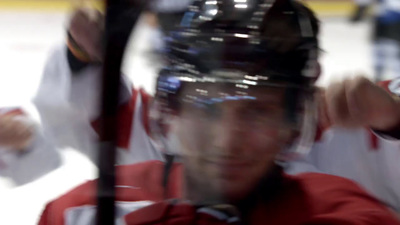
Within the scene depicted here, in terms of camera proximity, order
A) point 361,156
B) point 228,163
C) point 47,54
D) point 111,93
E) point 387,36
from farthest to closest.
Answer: point 387,36
point 47,54
point 361,156
point 228,163
point 111,93

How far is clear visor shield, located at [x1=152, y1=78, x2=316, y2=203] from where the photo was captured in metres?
0.53

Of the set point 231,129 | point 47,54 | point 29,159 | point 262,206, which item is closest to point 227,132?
point 231,129

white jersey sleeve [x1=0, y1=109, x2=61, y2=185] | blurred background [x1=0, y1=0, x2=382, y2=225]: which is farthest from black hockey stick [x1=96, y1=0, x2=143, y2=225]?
white jersey sleeve [x1=0, y1=109, x2=61, y2=185]

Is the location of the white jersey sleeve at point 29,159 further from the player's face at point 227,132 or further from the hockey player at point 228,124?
the player's face at point 227,132

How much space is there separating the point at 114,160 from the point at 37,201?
265mm

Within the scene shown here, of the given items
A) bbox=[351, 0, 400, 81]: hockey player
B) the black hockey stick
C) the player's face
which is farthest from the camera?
bbox=[351, 0, 400, 81]: hockey player

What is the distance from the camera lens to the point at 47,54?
0.81 meters

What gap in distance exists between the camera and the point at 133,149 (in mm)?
625

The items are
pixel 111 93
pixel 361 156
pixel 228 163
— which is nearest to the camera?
pixel 111 93

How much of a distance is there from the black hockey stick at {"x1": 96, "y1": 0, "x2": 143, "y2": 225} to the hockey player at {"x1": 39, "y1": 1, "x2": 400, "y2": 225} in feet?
0.06

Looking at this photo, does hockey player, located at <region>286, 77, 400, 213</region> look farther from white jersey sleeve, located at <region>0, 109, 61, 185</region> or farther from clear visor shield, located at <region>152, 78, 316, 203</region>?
white jersey sleeve, located at <region>0, 109, 61, 185</region>

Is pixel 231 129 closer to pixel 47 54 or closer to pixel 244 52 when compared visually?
pixel 244 52

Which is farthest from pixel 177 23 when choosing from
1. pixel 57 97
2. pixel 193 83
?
pixel 57 97

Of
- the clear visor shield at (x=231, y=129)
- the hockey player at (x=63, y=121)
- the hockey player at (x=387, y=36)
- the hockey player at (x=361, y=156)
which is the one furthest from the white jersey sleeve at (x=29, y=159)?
the hockey player at (x=387, y=36)
